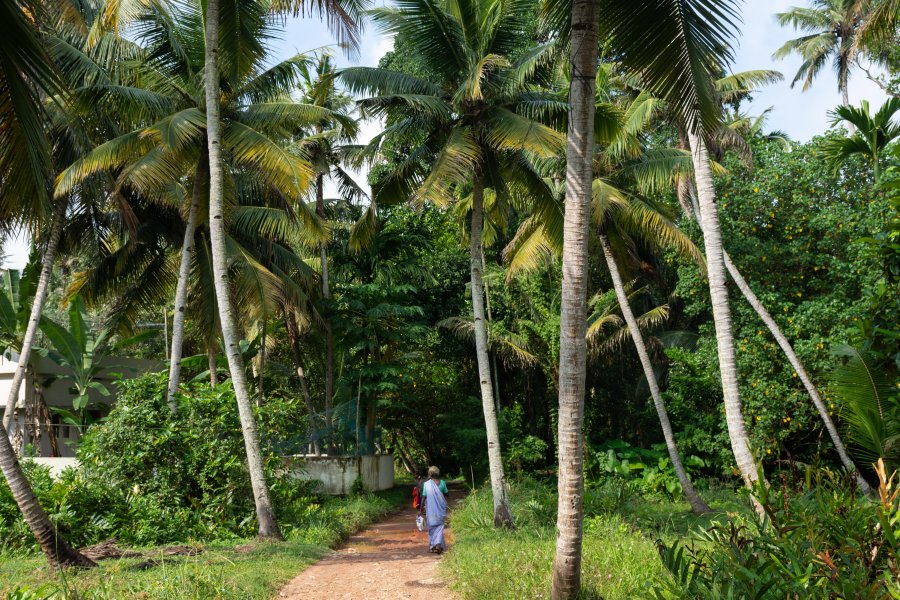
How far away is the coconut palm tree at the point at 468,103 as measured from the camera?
41.9ft

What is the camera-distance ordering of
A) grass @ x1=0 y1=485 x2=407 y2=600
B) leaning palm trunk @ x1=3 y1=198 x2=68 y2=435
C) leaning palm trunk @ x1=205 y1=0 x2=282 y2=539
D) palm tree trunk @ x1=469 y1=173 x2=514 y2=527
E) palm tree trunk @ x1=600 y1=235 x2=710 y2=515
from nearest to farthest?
1. grass @ x1=0 y1=485 x2=407 y2=600
2. leaning palm trunk @ x1=205 y1=0 x2=282 y2=539
3. palm tree trunk @ x1=469 y1=173 x2=514 y2=527
4. leaning palm trunk @ x1=3 y1=198 x2=68 y2=435
5. palm tree trunk @ x1=600 y1=235 x2=710 y2=515

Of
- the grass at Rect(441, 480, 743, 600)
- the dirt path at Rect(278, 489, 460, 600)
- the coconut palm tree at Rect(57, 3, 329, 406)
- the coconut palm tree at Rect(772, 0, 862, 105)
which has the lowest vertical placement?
the dirt path at Rect(278, 489, 460, 600)

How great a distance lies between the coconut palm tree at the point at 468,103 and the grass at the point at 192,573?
138 inches

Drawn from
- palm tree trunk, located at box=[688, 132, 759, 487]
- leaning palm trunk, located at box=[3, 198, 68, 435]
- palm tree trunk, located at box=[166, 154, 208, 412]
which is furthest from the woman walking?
leaning palm trunk, located at box=[3, 198, 68, 435]

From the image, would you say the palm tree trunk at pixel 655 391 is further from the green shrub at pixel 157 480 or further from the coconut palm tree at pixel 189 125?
the green shrub at pixel 157 480

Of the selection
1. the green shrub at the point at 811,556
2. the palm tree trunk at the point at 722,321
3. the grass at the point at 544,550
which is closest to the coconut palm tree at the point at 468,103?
the grass at the point at 544,550

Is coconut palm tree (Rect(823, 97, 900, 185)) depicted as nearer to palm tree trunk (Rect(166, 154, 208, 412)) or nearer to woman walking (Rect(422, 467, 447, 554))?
woman walking (Rect(422, 467, 447, 554))

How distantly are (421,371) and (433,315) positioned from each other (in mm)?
2223

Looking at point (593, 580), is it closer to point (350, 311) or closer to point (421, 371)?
point (350, 311)

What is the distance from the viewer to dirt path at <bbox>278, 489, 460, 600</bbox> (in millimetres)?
8898

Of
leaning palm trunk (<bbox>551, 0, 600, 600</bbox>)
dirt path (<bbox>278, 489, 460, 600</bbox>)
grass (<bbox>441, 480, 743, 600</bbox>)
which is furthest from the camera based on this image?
dirt path (<bbox>278, 489, 460, 600</bbox>)

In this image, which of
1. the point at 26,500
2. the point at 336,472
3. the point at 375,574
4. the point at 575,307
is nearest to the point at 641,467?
the point at 336,472

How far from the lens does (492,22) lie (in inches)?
526

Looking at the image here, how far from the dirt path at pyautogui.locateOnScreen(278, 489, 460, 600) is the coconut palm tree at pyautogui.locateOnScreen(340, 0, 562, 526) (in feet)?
6.45
